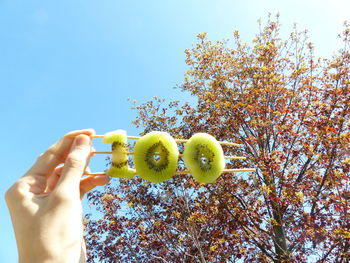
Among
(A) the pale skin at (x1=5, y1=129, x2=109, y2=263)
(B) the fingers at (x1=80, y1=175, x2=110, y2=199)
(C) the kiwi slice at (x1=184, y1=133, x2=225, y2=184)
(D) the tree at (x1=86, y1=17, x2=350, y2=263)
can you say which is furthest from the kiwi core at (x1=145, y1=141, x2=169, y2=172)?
(D) the tree at (x1=86, y1=17, x2=350, y2=263)

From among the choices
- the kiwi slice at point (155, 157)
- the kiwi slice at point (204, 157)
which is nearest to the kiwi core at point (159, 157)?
the kiwi slice at point (155, 157)

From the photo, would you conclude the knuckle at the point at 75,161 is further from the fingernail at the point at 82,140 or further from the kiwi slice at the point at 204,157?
the kiwi slice at the point at 204,157

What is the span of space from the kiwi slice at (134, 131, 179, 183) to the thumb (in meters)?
0.41

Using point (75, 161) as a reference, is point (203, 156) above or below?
below

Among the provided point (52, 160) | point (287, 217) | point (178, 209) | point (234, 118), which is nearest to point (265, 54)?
point (234, 118)

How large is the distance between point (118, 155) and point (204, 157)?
27.4 inches

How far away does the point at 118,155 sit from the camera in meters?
1.99

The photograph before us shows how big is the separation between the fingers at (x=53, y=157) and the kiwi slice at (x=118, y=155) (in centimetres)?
27

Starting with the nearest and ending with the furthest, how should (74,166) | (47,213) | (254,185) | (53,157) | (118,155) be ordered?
(47,213) → (74,166) → (53,157) → (118,155) → (254,185)

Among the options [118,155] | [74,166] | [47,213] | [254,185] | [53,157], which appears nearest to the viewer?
[47,213]

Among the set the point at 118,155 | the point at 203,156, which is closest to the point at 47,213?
the point at 118,155

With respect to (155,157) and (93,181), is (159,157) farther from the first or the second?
(93,181)

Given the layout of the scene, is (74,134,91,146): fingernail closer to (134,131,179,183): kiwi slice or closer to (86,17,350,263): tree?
(134,131,179,183): kiwi slice

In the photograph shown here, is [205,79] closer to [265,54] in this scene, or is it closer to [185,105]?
[185,105]
